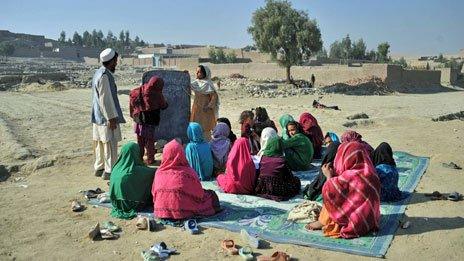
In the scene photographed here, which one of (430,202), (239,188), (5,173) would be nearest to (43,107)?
(5,173)

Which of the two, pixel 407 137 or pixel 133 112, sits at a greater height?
pixel 133 112

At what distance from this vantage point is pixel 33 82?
27562 millimetres

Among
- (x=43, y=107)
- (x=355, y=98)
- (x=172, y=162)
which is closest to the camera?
(x=172, y=162)

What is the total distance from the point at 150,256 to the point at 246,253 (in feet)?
2.72

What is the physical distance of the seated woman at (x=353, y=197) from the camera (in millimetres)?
4203

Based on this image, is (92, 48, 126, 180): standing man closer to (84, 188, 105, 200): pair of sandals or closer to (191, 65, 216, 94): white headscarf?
(84, 188, 105, 200): pair of sandals

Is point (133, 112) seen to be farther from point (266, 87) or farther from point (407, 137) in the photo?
point (266, 87)

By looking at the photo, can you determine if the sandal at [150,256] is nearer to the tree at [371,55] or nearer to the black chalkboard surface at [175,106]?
the black chalkboard surface at [175,106]

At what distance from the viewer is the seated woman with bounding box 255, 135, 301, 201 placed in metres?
5.43

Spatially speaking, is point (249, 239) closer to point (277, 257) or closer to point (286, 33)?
point (277, 257)

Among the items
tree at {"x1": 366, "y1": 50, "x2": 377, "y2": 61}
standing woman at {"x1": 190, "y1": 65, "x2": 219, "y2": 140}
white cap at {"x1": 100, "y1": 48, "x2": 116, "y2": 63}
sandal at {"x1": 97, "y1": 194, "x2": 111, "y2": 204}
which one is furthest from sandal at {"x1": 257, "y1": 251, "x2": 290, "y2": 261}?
tree at {"x1": 366, "y1": 50, "x2": 377, "y2": 61}

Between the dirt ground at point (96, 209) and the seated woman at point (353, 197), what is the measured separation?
33cm

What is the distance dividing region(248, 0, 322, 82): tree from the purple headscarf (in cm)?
2230

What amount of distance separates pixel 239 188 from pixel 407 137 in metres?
5.51
